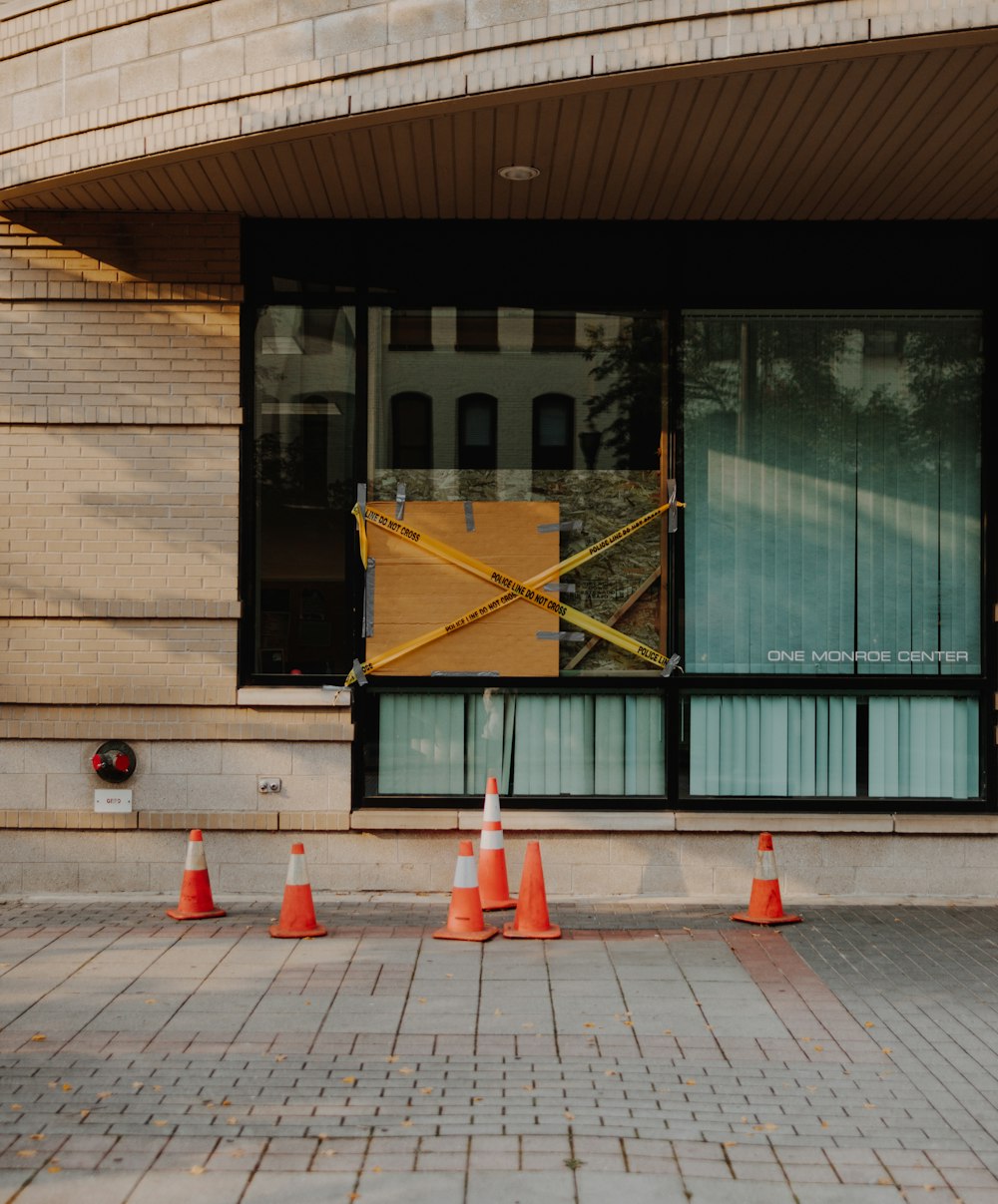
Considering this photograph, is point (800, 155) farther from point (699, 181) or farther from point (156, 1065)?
point (156, 1065)

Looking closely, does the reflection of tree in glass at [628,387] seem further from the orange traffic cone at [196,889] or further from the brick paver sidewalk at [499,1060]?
the orange traffic cone at [196,889]

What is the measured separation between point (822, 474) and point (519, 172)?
2.95 m

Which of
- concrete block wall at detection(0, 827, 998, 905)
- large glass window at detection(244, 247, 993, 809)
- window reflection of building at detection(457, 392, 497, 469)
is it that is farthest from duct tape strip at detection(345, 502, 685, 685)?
concrete block wall at detection(0, 827, 998, 905)

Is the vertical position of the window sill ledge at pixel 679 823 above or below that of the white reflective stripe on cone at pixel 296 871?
above

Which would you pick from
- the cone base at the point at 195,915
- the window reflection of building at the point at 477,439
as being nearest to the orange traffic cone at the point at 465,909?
the cone base at the point at 195,915

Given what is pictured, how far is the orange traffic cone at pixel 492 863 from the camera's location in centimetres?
819

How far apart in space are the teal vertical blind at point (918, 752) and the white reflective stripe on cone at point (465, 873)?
3.09 m

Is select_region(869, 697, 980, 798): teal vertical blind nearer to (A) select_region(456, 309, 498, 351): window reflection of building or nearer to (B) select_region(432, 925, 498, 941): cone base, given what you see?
(B) select_region(432, 925, 498, 941): cone base

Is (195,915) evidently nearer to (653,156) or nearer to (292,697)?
(292,697)

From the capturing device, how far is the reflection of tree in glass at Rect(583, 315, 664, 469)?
922 cm

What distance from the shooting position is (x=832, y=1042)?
5996 mm

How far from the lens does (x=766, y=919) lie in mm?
8062

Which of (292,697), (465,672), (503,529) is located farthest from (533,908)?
(503,529)

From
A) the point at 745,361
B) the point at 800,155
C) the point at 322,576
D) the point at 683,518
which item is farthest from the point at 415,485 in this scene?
the point at 800,155
